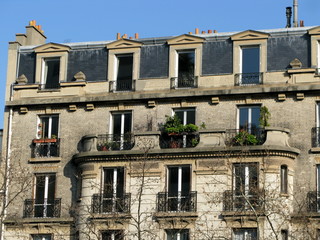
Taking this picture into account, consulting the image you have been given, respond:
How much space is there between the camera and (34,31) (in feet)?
153

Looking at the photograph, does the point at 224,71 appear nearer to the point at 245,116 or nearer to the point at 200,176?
the point at 245,116

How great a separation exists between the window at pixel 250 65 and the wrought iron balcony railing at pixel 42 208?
9674 millimetres

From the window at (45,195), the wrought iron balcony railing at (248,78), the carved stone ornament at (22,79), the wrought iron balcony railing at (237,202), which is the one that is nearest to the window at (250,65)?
the wrought iron balcony railing at (248,78)

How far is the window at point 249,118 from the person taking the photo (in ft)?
134

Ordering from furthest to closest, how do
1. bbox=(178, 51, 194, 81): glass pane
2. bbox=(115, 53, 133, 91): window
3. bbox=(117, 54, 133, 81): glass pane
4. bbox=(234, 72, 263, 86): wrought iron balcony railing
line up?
bbox=(117, 54, 133, 81): glass pane < bbox=(115, 53, 133, 91): window < bbox=(178, 51, 194, 81): glass pane < bbox=(234, 72, 263, 86): wrought iron balcony railing

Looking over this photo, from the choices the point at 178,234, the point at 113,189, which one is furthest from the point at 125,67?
the point at 178,234

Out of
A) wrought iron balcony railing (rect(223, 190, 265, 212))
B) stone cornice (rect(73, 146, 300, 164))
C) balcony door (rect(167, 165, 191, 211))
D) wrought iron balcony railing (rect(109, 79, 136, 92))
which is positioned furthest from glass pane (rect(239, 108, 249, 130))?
wrought iron balcony railing (rect(109, 79, 136, 92))

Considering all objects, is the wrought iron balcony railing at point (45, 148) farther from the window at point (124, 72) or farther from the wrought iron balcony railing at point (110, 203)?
the window at point (124, 72)

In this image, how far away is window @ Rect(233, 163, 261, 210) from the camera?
38719 millimetres

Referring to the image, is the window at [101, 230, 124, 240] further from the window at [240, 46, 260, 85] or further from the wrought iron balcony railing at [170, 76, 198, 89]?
the window at [240, 46, 260, 85]

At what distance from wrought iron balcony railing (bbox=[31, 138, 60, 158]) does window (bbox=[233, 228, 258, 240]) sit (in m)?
8.96

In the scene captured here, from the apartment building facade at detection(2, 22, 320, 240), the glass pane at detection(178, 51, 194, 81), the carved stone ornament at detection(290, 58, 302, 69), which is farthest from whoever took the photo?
the glass pane at detection(178, 51, 194, 81)

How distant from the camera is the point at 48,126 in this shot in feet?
Result: 143

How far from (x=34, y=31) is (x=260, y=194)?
1587 centimetres
